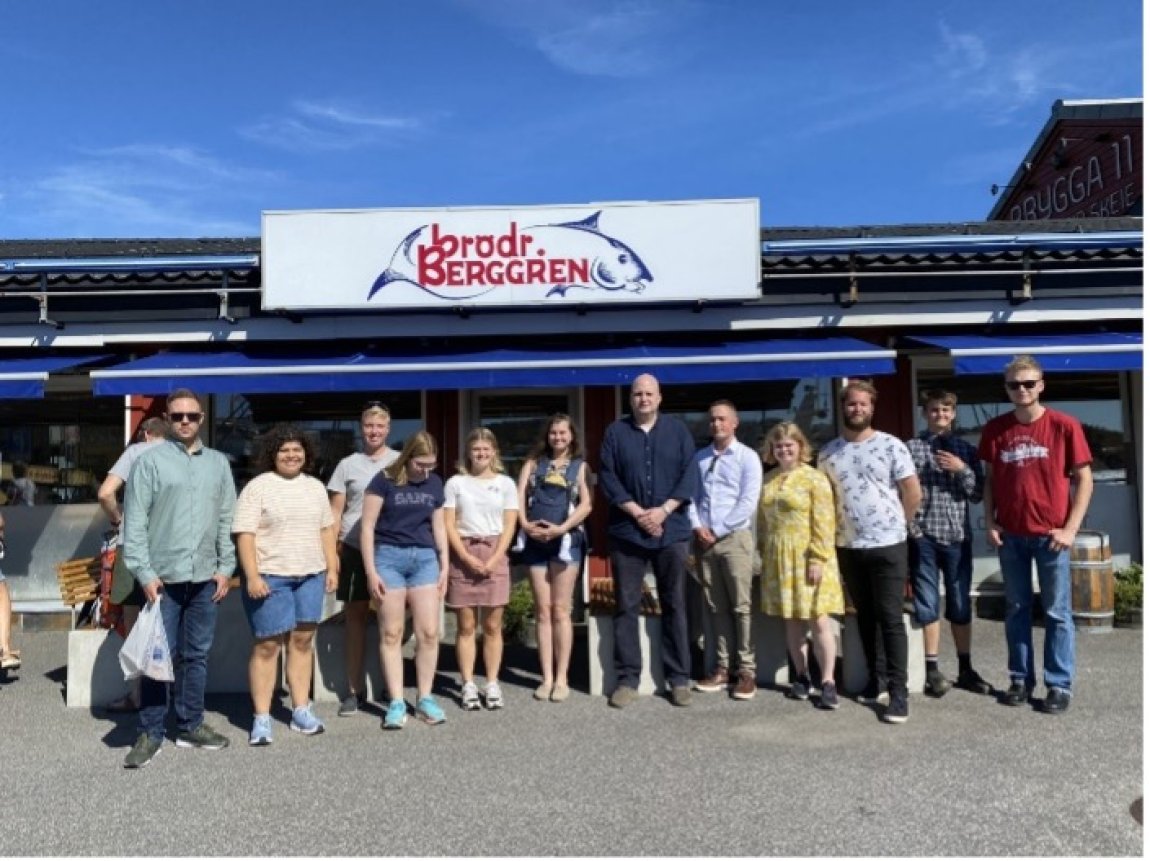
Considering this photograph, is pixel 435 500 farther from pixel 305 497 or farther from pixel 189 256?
pixel 189 256

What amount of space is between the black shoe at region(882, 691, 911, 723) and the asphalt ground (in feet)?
0.26

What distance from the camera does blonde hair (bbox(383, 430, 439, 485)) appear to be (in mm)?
4741

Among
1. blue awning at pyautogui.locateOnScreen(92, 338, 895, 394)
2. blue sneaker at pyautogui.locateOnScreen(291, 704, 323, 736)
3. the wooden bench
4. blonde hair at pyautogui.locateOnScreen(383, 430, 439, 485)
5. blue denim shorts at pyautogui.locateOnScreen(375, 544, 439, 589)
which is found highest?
blue awning at pyautogui.locateOnScreen(92, 338, 895, 394)

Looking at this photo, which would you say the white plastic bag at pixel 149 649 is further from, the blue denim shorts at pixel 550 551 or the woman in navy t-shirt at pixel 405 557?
the blue denim shorts at pixel 550 551

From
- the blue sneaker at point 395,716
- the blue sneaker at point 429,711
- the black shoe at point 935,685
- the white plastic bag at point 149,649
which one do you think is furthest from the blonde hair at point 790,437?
the white plastic bag at point 149,649

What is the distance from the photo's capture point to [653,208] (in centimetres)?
733

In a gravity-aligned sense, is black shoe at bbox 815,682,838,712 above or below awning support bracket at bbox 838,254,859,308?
below

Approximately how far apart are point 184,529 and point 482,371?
286 cm

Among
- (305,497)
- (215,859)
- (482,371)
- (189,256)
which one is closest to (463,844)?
(215,859)

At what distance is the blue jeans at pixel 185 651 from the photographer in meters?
4.32

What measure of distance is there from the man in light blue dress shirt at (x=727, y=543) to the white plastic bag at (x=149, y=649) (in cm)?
281

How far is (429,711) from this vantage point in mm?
4730

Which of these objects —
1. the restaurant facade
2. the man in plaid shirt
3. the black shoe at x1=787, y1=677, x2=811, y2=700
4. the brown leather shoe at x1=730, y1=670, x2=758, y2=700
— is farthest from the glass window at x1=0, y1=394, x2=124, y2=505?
the man in plaid shirt

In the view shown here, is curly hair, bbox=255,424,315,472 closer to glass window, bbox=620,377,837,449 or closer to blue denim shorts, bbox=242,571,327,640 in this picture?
blue denim shorts, bbox=242,571,327,640
